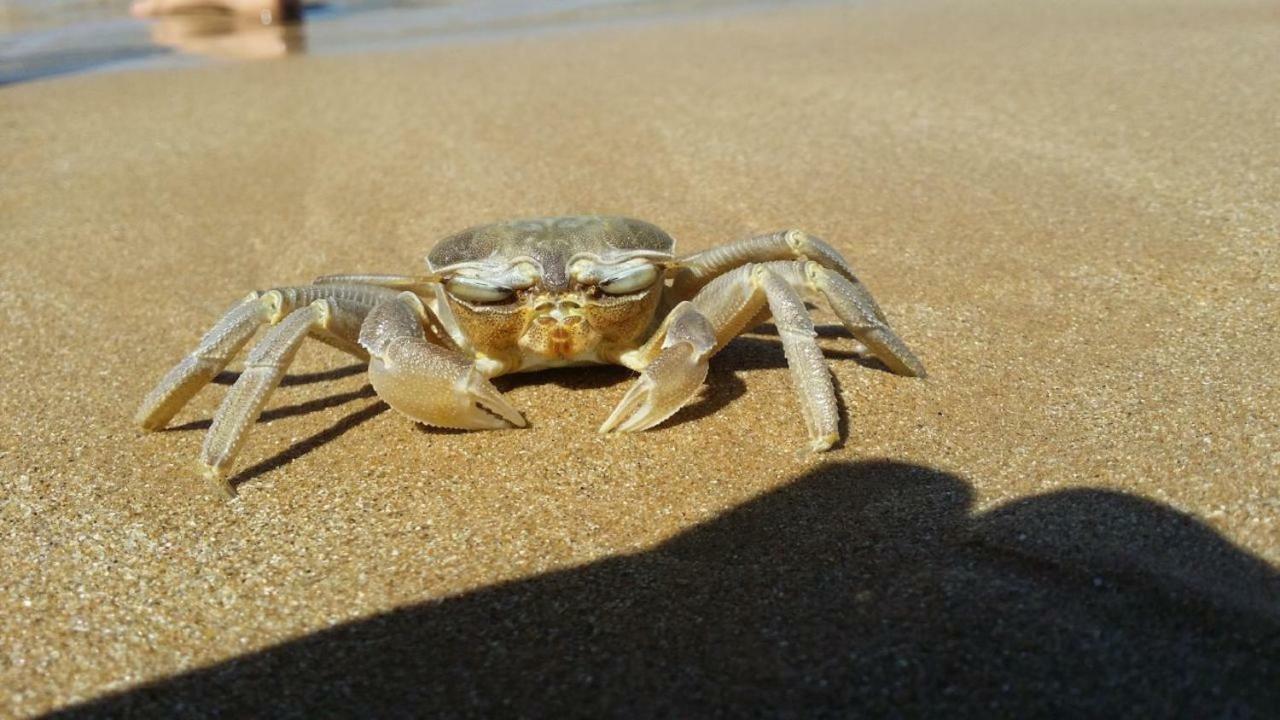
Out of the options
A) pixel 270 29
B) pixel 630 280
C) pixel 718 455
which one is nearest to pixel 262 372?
pixel 630 280

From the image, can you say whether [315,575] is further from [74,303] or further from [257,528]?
[74,303]

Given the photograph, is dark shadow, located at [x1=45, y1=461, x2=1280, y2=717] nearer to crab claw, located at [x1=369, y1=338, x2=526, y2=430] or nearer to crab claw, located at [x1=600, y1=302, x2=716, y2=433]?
crab claw, located at [x1=600, y1=302, x2=716, y2=433]

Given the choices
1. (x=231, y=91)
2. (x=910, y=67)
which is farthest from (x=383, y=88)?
(x=910, y=67)

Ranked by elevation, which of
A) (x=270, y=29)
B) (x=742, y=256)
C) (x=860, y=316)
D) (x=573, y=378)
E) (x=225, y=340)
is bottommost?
(x=270, y=29)

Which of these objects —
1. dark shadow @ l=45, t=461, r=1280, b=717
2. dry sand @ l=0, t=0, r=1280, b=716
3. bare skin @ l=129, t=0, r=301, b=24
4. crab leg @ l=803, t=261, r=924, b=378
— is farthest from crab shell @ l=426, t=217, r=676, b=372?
bare skin @ l=129, t=0, r=301, b=24

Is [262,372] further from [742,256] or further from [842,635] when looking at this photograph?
[842,635]

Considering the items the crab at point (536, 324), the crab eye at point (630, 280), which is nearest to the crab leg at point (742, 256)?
the crab at point (536, 324)

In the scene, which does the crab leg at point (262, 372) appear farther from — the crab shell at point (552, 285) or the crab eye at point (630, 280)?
the crab eye at point (630, 280)
